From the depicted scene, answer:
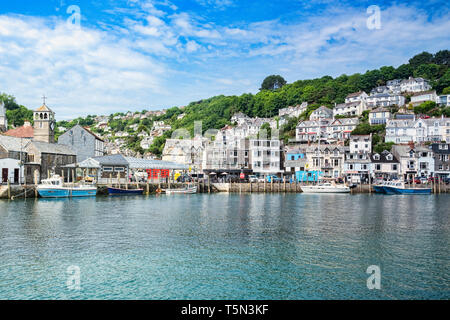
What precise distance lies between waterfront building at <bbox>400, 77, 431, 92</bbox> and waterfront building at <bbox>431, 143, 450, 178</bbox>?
61783 mm

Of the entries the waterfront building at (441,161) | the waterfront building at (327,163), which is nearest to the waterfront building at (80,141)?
the waterfront building at (327,163)

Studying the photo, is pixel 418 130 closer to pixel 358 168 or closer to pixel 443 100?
pixel 358 168

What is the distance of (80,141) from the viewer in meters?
70.8

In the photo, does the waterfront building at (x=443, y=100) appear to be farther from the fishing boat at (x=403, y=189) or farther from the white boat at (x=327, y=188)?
the white boat at (x=327, y=188)

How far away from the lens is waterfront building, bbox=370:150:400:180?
7875 cm

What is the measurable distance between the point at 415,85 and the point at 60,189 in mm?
128462

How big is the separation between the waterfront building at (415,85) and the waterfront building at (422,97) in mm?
13681

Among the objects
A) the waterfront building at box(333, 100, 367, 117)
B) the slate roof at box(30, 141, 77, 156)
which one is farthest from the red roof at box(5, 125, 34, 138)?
the waterfront building at box(333, 100, 367, 117)

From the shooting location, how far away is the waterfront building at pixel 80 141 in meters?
69.6

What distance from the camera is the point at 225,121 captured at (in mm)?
158875

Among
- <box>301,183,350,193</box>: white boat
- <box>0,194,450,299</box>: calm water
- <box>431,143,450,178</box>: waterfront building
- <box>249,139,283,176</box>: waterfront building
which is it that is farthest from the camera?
<box>249,139,283,176</box>: waterfront building

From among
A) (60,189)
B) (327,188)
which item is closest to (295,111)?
(327,188)

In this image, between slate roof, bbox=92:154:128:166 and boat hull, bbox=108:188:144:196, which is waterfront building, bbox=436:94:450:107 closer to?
slate roof, bbox=92:154:128:166
